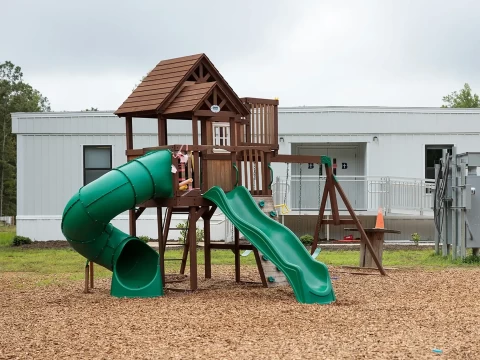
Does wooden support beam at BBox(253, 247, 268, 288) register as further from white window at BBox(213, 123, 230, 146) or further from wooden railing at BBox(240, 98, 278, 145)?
white window at BBox(213, 123, 230, 146)

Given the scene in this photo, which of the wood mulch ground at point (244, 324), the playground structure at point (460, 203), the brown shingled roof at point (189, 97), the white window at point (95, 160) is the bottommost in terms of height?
the wood mulch ground at point (244, 324)

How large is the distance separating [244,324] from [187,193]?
11.8 ft

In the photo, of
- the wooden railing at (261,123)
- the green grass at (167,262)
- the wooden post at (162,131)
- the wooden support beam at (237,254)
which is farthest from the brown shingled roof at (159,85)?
the green grass at (167,262)

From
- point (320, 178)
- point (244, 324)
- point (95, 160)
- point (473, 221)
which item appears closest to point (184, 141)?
point (95, 160)

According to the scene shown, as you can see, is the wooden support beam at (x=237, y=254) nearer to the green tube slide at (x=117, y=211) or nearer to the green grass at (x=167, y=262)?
the green tube slide at (x=117, y=211)

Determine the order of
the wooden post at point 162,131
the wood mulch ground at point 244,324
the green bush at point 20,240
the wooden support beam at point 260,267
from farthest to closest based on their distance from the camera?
the green bush at point 20,240
the wooden post at point 162,131
the wooden support beam at point 260,267
the wood mulch ground at point 244,324

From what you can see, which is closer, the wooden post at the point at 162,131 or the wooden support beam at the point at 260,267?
the wooden support beam at the point at 260,267

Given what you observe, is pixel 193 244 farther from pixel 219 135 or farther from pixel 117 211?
pixel 219 135

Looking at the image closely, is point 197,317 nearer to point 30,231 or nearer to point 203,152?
point 203,152

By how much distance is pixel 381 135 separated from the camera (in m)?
25.4

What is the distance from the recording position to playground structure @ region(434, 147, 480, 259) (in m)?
17.5

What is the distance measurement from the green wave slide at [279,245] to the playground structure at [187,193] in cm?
1

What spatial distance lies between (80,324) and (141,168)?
3099mm

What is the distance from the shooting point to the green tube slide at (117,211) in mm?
11680
